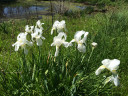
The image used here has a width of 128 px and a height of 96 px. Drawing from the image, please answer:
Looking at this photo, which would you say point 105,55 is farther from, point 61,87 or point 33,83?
point 33,83

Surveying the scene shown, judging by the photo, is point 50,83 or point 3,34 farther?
point 3,34

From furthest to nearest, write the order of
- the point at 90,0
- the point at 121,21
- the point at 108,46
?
the point at 90,0, the point at 121,21, the point at 108,46

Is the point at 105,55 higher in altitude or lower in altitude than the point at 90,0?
lower

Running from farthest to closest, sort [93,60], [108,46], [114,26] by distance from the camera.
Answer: [114,26] → [108,46] → [93,60]

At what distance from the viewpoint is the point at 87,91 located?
6.31 ft

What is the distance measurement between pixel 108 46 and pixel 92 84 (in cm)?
148

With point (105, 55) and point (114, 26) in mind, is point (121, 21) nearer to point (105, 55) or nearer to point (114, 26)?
point (114, 26)

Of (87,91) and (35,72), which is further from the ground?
(35,72)

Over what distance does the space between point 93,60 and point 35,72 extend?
49.1 inches

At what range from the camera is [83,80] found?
192 cm

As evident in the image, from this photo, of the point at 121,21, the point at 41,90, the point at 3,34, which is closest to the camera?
the point at 41,90

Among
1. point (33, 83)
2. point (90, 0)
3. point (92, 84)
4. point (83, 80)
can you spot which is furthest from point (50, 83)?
point (90, 0)

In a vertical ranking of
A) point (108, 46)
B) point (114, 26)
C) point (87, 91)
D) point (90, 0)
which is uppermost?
point (90, 0)

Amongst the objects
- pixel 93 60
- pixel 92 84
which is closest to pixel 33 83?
pixel 92 84
